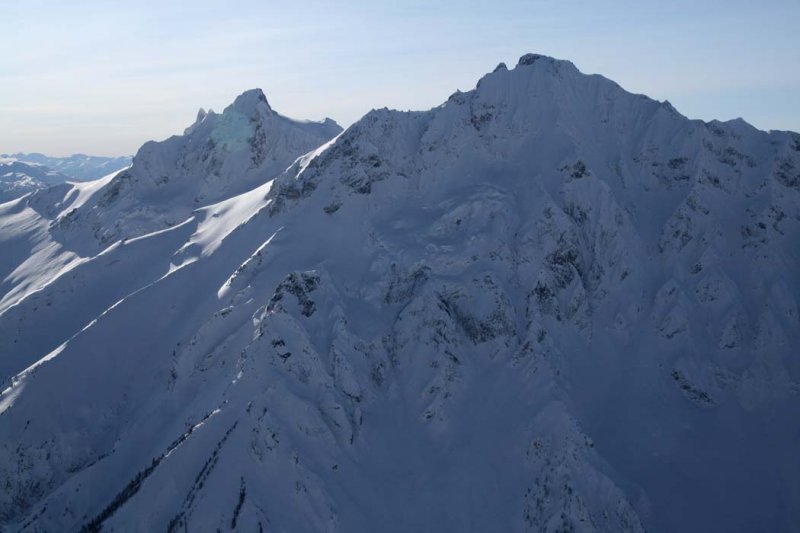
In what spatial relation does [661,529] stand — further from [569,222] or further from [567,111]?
[567,111]

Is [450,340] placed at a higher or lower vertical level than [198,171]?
lower

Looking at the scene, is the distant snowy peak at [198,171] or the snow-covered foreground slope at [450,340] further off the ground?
the distant snowy peak at [198,171]

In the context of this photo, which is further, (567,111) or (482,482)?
(567,111)

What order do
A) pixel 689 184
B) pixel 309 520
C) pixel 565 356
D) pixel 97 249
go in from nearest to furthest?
pixel 309 520, pixel 565 356, pixel 689 184, pixel 97 249

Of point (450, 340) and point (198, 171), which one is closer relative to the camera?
point (450, 340)

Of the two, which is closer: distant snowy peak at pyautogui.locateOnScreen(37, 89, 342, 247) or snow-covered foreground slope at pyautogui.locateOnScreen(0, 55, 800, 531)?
snow-covered foreground slope at pyautogui.locateOnScreen(0, 55, 800, 531)

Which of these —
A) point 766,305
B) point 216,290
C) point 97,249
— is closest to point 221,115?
point 97,249

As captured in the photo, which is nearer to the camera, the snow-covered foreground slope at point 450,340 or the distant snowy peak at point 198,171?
the snow-covered foreground slope at point 450,340

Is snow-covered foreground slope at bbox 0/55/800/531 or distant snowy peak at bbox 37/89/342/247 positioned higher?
distant snowy peak at bbox 37/89/342/247
